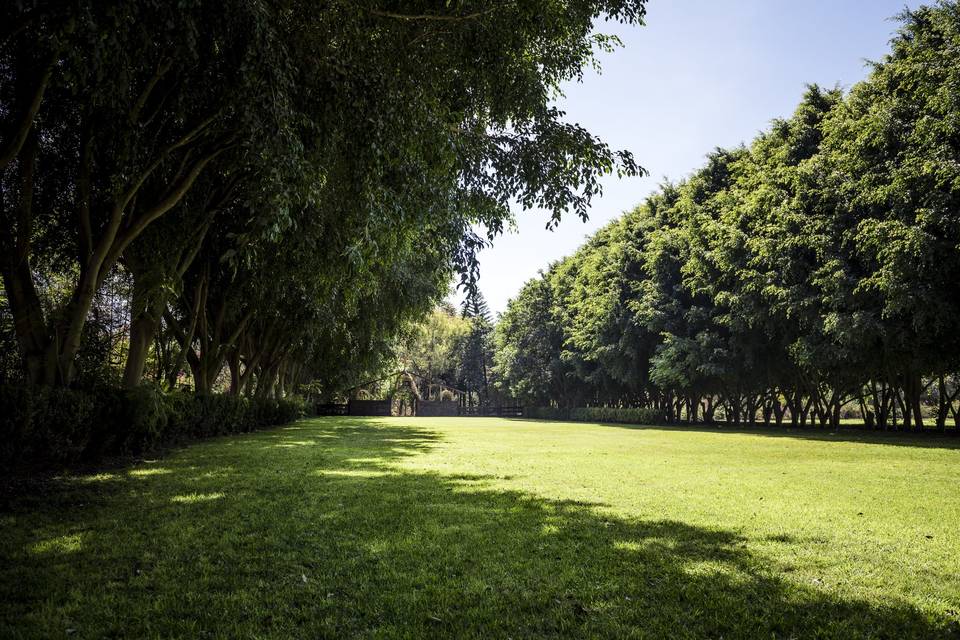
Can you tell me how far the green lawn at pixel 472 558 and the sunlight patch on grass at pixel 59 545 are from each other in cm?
3

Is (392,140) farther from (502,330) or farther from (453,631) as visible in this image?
(502,330)

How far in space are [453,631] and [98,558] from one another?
306 centimetres

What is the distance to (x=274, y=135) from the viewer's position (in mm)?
5422

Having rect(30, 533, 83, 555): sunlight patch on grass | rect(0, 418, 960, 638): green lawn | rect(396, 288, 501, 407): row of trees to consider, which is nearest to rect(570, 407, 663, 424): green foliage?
rect(396, 288, 501, 407): row of trees

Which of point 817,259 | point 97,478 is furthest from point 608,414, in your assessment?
point 97,478

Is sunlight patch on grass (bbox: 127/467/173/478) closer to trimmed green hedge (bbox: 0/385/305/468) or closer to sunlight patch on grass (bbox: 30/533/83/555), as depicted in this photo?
trimmed green hedge (bbox: 0/385/305/468)

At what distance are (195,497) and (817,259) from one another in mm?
23388

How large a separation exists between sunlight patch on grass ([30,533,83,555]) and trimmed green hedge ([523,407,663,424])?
119 feet

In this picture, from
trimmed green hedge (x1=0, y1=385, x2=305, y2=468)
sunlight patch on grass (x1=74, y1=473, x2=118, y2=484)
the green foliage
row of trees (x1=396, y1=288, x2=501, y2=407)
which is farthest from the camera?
row of trees (x1=396, y1=288, x2=501, y2=407)

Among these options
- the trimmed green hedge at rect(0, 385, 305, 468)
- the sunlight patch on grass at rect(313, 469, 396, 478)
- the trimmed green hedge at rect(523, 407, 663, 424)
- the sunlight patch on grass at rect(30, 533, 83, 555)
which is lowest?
the trimmed green hedge at rect(523, 407, 663, 424)

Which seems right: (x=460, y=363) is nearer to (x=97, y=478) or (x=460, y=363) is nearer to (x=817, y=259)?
(x=817, y=259)

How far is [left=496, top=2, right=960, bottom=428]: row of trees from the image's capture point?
723 inches

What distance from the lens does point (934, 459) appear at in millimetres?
13320

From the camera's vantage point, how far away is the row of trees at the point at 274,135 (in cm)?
547
